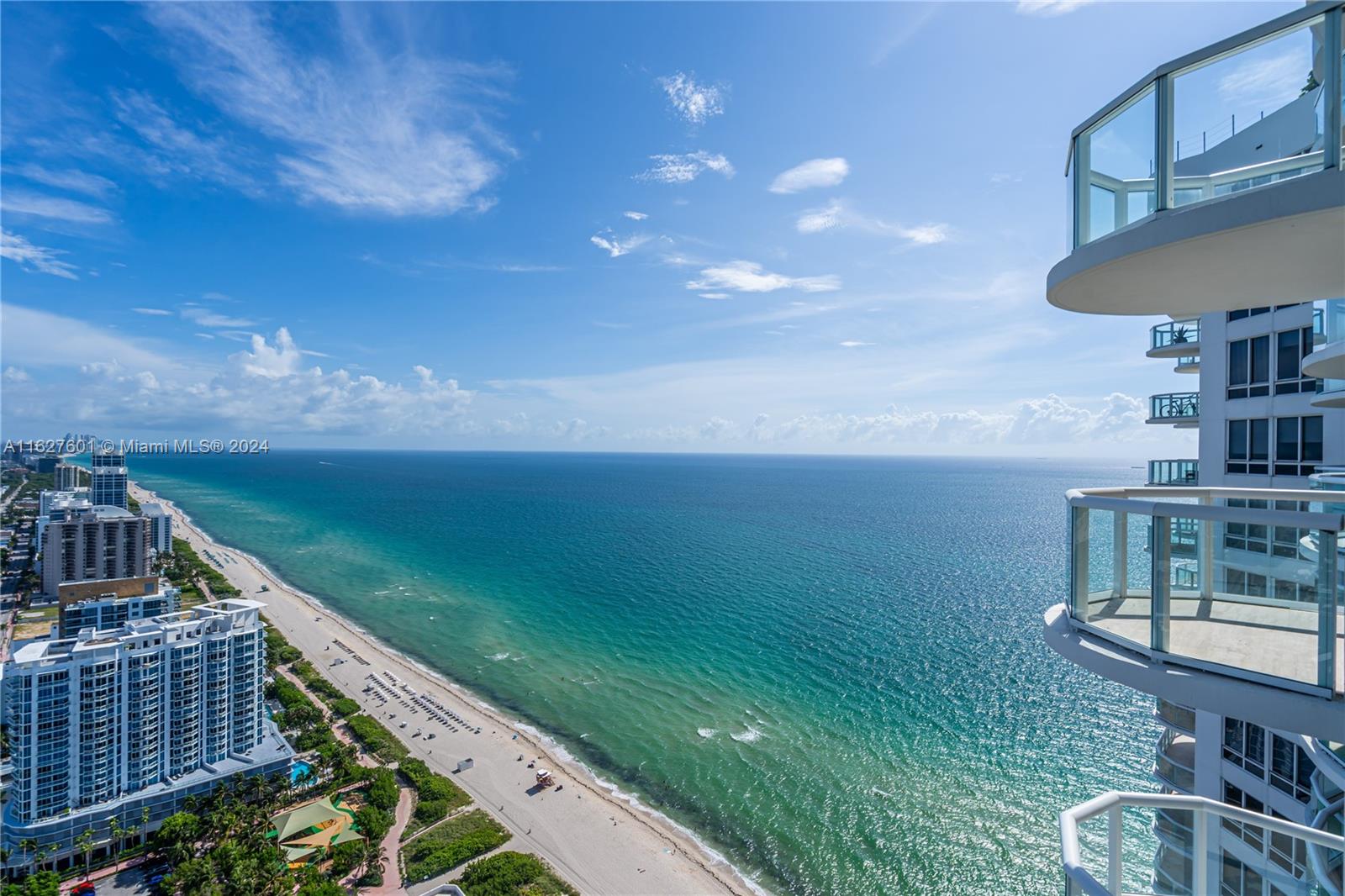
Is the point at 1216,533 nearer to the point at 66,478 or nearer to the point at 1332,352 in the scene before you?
the point at 1332,352

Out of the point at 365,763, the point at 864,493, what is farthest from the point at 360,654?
the point at 864,493

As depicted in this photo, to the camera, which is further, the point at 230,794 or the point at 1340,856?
the point at 230,794

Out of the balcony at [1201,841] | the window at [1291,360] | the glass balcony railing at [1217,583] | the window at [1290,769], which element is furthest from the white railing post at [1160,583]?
the window at [1291,360]

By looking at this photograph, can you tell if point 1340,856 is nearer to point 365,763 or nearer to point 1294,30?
point 1294,30

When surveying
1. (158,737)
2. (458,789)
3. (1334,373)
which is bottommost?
(458,789)

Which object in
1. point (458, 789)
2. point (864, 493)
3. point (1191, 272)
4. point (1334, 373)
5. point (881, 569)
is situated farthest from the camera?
point (864, 493)

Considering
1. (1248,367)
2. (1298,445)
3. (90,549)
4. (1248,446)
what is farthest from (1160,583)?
(90,549)

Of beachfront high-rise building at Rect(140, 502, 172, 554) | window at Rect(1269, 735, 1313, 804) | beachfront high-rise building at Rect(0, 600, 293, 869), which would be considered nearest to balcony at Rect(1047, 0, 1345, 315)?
window at Rect(1269, 735, 1313, 804)
